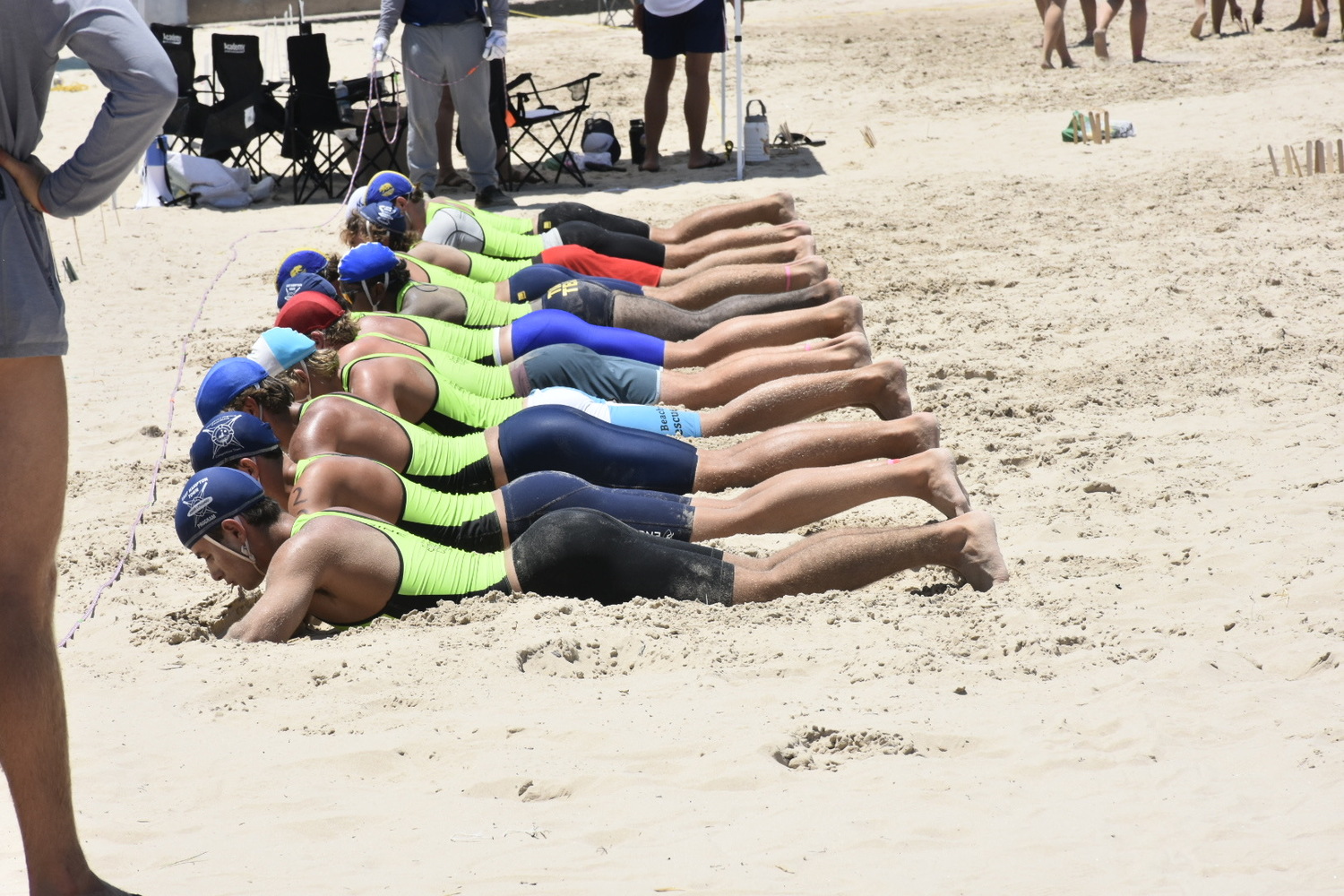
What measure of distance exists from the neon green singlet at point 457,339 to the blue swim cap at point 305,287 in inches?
6.1

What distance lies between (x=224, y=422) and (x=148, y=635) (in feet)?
2.38

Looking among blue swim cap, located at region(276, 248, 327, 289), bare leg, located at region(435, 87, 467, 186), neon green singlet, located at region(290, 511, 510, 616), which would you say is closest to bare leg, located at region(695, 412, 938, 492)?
neon green singlet, located at region(290, 511, 510, 616)

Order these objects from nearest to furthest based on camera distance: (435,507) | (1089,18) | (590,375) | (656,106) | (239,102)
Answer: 1. (435,507)
2. (590,375)
3. (239,102)
4. (656,106)
5. (1089,18)

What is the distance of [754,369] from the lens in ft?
18.3

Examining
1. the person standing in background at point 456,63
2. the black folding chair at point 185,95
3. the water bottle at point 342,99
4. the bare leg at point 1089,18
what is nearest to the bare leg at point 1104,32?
the bare leg at point 1089,18

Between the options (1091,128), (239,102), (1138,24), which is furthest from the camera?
(1138,24)

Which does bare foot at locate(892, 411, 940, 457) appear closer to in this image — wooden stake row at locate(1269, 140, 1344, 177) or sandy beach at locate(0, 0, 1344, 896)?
sandy beach at locate(0, 0, 1344, 896)

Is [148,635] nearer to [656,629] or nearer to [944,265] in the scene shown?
[656,629]

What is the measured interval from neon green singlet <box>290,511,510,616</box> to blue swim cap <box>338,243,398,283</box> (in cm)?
230

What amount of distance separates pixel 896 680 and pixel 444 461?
198cm

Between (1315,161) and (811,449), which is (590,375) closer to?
(811,449)

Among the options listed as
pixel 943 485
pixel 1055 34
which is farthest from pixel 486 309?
pixel 1055 34

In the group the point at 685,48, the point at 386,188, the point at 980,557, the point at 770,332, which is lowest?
the point at 980,557

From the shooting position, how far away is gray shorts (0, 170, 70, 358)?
7.54 feet
